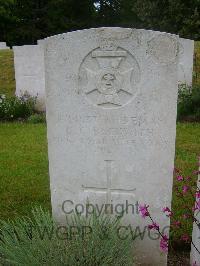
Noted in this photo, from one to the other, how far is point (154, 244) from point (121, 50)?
1603mm

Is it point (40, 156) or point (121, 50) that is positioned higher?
point (121, 50)

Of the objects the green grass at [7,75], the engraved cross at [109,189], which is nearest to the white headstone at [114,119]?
the engraved cross at [109,189]

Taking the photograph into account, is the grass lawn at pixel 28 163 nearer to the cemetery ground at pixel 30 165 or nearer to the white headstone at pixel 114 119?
the cemetery ground at pixel 30 165

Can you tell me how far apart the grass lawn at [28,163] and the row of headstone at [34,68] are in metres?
1.55

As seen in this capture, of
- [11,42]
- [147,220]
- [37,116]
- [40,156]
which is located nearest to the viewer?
[147,220]

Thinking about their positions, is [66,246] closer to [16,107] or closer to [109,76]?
[109,76]

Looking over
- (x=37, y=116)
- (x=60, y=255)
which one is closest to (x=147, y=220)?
(x=60, y=255)

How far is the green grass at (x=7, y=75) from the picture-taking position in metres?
12.5

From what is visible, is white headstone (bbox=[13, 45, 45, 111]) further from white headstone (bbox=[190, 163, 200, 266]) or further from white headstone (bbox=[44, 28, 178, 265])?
white headstone (bbox=[190, 163, 200, 266])

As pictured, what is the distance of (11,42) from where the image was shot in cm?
3056

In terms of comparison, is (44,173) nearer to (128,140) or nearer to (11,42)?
(128,140)

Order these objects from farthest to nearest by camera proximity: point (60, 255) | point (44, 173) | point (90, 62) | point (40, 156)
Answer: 1. point (40, 156)
2. point (44, 173)
3. point (90, 62)
4. point (60, 255)

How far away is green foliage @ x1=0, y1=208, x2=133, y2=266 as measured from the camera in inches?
110

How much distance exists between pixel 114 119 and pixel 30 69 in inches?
279
